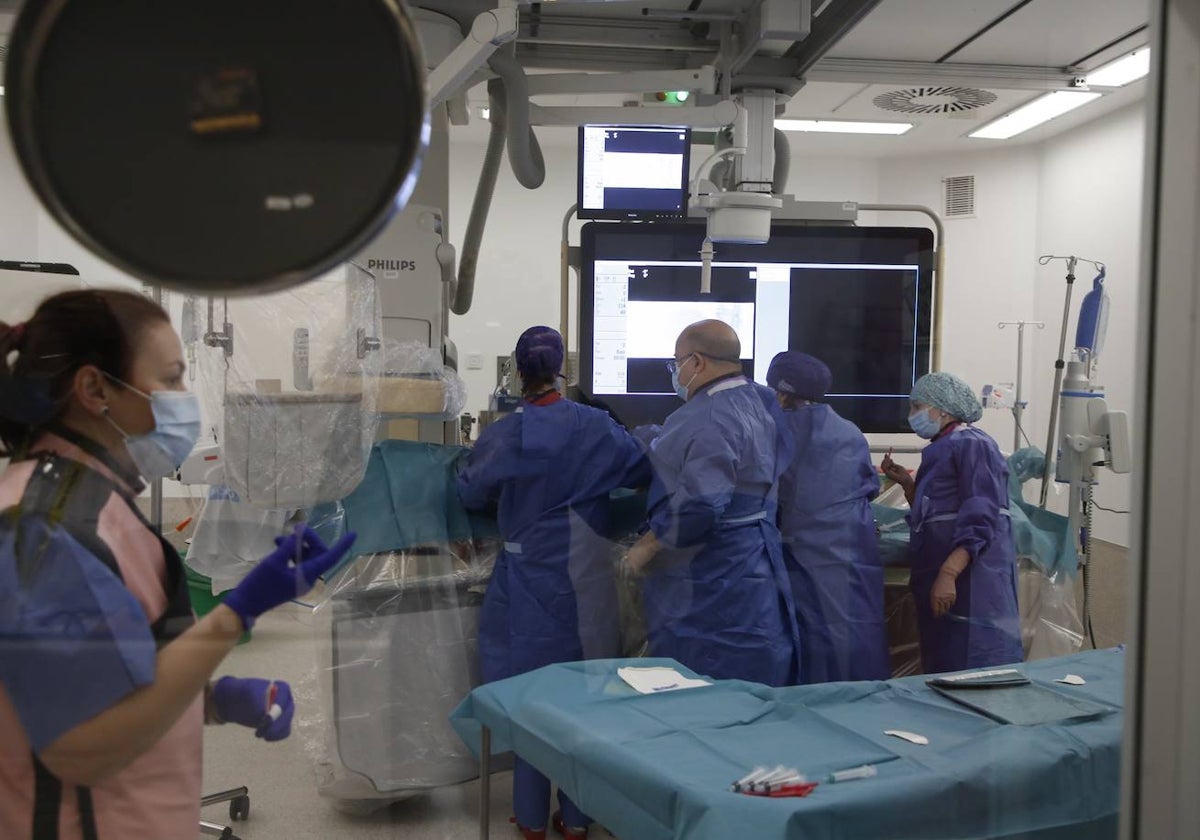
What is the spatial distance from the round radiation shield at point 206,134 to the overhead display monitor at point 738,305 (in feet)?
4.88

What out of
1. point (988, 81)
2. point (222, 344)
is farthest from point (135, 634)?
point (988, 81)

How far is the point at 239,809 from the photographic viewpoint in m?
0.97

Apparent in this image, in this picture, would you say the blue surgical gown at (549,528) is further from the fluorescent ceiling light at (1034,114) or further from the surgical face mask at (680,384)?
the fluorescent ceiling light at (1034,114)

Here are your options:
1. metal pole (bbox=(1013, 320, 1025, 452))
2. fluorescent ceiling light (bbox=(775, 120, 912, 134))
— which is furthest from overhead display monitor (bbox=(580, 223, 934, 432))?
metal pole (bbox=(1013, 320, 1025, 452))

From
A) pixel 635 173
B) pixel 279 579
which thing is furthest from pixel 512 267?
pixel 279 579

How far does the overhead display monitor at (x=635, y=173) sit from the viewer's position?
189cm

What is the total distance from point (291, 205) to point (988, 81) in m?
1.69

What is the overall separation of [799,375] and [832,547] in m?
0.53

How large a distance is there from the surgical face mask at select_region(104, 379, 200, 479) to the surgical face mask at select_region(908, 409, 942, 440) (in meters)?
2.11

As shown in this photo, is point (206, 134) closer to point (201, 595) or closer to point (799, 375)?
point (201, 595)

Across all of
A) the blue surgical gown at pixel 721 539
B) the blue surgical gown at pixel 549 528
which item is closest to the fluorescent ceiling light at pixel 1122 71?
the blue surgical gown at pixel 721 539

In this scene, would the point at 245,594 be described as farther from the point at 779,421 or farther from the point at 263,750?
the point at 779,421

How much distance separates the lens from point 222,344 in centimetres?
76

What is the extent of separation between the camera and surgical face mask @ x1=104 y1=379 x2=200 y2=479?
65cm
